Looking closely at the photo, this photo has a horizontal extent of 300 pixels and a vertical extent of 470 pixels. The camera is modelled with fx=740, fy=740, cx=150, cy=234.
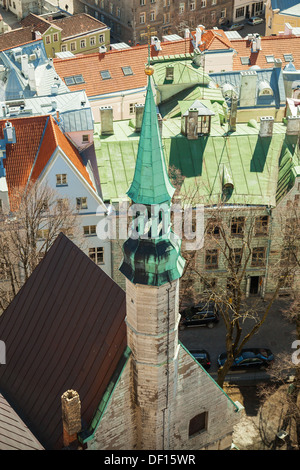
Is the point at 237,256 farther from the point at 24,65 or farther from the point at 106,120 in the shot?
the point at 24,65

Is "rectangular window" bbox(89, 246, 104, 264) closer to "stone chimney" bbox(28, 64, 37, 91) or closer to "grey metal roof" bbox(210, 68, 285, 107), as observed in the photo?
"stone chimney" bbox(28, 64, 37, 91)

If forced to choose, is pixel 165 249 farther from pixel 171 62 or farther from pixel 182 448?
pixel 171 62

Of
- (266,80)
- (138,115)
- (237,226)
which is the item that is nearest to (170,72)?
(138,115)

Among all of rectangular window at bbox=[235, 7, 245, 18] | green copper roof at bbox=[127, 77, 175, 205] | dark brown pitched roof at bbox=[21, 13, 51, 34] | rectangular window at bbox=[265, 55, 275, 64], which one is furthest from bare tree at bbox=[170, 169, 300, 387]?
rectangular window at bbox=[235, 7, 245, 18]

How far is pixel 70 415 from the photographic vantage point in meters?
33.9

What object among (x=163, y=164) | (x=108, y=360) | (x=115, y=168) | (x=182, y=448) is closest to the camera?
(x=163, y=164)

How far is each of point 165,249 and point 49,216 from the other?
25.6m

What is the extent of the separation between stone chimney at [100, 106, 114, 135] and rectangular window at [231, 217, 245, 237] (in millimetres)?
13747

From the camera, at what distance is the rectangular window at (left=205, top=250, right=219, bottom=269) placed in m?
63.2

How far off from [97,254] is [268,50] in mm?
43097

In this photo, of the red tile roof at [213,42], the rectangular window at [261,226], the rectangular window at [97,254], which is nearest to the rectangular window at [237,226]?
the rectangular window at [261,226]

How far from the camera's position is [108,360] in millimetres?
35812

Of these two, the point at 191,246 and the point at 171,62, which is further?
the point at 171,62

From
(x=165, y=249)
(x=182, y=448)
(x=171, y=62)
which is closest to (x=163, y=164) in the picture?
(x=165, y=249)
